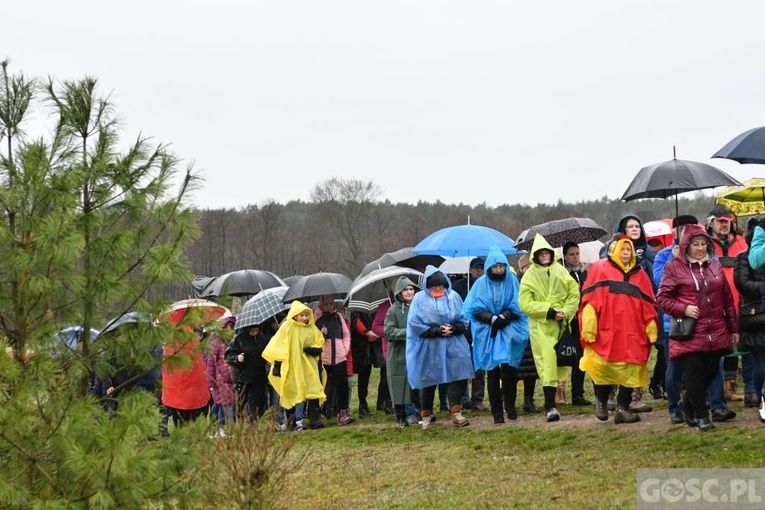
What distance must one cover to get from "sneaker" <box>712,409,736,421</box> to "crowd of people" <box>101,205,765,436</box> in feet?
0.06

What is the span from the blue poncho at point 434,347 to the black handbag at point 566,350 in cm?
111

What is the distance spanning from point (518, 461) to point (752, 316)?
8.11 ft

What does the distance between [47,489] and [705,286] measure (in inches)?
230

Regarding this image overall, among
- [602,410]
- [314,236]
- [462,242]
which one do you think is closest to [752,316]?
[602,410]

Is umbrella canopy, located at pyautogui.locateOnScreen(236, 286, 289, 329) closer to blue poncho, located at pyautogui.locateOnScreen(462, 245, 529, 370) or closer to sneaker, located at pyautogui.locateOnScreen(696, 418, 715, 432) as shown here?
blue poncho, located at pyautogui.locateOnScreen(462, 245, 529, 370)

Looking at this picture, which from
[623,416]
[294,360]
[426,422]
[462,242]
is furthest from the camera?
[462,242]

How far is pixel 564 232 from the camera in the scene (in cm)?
1373

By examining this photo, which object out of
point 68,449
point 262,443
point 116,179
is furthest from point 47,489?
point 116,179

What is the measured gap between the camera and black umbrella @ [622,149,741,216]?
10.5 meters

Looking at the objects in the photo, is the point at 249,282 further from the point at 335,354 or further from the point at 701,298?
the point at 701,298

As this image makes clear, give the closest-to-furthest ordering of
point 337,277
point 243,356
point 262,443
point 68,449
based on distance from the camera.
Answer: point 68,449 → point 262,443 → point 243,356 → point 337,277

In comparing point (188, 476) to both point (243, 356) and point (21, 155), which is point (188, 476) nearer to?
point (21, 155)

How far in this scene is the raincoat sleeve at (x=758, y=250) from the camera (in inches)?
339

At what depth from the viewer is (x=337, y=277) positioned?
14266 mm
